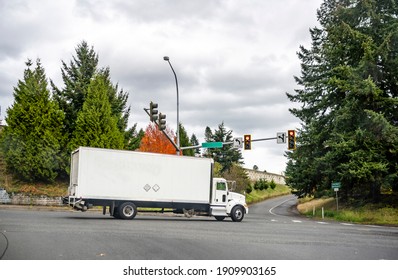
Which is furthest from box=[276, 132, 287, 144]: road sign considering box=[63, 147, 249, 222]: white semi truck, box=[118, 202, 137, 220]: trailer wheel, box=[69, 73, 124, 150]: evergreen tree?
box=[69, 73, 124, 150]: evergreen tree

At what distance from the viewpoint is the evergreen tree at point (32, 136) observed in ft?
121

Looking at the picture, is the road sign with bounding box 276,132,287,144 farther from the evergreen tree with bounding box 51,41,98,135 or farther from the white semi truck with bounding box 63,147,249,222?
the evergreen tree with bounding box 51,41,98,135

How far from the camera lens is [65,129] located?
41688 millimetres

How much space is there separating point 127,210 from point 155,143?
24.8m

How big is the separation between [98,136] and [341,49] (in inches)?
787

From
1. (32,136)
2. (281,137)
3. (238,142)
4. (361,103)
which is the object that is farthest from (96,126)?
(361,103)

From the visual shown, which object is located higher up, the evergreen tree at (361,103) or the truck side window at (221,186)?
the evergreen tree at (361,103)

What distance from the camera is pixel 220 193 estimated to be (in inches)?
960

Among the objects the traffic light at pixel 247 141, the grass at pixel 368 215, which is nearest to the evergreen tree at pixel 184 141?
the grass at pixel 368 215

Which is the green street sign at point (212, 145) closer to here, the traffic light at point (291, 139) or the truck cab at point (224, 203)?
the traffic light at point (291, 139)

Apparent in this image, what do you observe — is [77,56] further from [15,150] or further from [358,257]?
[358,257]
